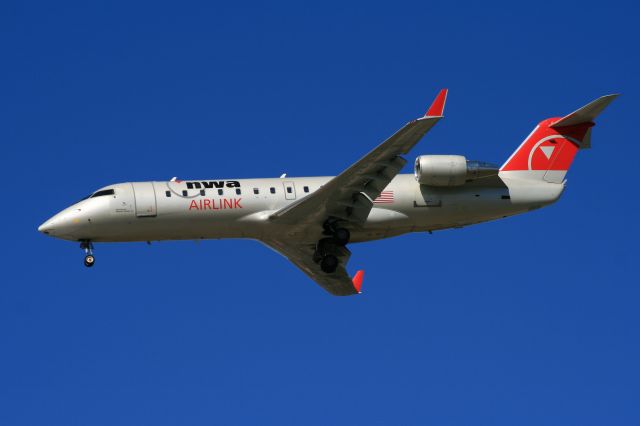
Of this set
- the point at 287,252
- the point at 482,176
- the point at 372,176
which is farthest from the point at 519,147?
the point at 287,252

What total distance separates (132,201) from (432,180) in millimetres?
8982

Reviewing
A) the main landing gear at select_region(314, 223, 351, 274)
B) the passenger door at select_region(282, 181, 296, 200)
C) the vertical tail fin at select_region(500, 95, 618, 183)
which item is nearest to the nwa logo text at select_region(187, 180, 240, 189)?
the passenger door at select_region(282, 181, 296, 200)

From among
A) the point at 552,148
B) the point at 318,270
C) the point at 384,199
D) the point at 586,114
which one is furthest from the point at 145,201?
the point at 586,114

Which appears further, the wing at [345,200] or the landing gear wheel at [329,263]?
the landing gear wheel at [329,263]

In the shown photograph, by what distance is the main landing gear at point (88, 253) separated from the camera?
31.4 m

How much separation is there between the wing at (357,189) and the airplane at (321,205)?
0.11 ft

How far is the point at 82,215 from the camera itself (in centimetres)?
3122

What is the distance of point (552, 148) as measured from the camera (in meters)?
33.9

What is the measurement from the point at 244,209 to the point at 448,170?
6.22 m

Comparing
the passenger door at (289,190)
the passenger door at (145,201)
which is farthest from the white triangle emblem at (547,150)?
the passenger door at (145,201)

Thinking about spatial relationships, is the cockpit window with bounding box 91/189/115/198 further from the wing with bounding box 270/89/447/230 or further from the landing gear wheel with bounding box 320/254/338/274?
the landing gear wheel with bounding box 320/254/338/274

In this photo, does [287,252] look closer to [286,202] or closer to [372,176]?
[286,202]

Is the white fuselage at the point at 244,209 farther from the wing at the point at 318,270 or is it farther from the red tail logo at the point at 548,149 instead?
the red tail logo at the point at 548,149

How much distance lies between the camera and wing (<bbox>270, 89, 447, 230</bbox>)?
29.1m
